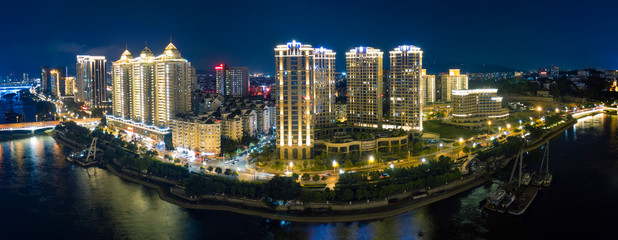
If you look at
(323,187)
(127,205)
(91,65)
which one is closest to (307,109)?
(323,187)

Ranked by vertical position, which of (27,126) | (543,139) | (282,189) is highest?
(27,126)

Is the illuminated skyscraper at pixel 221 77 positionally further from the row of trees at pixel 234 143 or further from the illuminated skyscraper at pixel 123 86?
the row of trees at pixel 234 143

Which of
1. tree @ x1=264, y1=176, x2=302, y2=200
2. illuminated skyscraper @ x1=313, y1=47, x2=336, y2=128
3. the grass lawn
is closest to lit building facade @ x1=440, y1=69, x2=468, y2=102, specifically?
the grass lawn

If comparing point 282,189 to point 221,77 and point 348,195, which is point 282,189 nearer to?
point 348,195

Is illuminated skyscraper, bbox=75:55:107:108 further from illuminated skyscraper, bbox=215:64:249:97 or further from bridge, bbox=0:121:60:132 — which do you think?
illuminated skyscraper, bbox=215:64:249:97

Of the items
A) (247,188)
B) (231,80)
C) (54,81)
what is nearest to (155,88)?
(247,188)

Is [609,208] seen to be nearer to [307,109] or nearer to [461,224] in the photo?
[461,224]

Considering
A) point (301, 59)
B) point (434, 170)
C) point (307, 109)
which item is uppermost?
point (301, 59)
